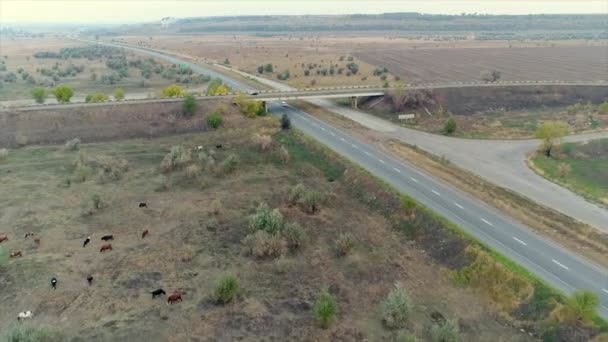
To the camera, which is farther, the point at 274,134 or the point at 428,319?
the point at 274,134

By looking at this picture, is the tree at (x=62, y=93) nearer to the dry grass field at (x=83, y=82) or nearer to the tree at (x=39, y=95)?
the tree at (x=39, y=95)

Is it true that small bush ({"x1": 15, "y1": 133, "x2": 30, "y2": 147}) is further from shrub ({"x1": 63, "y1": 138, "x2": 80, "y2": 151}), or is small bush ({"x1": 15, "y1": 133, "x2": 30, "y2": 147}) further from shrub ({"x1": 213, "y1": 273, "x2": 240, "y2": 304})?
shrub ({"x1": 213, "y1": 273, "x2": 240, "y2": 304})

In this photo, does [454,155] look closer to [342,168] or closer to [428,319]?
[342,168]

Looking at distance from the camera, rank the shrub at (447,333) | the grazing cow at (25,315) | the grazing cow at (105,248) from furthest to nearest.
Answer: the grazing cow at (105,248), the grazing cow at (25,315), the shrub at (447,333)

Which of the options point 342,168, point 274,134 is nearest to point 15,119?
point 274,134

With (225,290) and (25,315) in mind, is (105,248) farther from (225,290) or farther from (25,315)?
(225,290)

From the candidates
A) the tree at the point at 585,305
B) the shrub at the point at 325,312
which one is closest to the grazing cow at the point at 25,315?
the shrub at the point at 325,312
